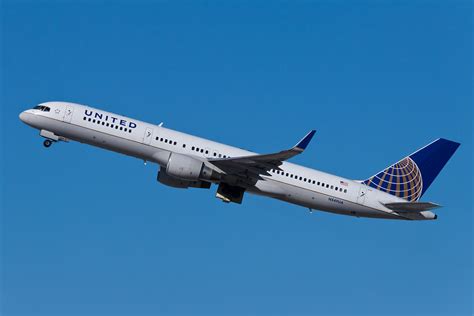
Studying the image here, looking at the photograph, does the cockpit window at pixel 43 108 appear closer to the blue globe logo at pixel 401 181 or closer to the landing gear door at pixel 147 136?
the landing gear door at pixel 147 136

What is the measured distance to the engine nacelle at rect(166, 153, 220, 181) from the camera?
A: 1967 inches

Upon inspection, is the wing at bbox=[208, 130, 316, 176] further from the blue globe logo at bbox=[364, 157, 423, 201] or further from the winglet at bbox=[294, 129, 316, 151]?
the blue globe logo at bbox=[364, 157, 423, 201]

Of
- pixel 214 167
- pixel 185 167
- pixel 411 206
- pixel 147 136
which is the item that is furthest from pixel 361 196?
pixel 147 136

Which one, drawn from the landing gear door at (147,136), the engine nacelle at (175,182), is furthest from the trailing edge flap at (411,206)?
the landing gear door at (147,136)

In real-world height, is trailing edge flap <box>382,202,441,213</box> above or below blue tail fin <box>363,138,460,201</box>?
below

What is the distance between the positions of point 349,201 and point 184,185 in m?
11.2

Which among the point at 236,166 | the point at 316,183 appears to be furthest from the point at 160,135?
the point at 316,183

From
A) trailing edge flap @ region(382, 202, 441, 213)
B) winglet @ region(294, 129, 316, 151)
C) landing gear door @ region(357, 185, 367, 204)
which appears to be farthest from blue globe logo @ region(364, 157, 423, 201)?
winglet @ region(294, 129, 316, 151)

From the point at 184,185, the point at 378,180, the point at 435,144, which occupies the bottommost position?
the point at 184,185

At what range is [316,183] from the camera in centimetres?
5300

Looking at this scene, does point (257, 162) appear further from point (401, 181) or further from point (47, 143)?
point (47, 143)

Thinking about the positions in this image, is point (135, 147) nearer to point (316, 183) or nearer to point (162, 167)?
point (162, 167)

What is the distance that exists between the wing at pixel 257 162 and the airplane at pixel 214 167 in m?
0.06

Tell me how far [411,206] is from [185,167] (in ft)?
49.5
